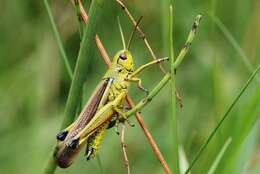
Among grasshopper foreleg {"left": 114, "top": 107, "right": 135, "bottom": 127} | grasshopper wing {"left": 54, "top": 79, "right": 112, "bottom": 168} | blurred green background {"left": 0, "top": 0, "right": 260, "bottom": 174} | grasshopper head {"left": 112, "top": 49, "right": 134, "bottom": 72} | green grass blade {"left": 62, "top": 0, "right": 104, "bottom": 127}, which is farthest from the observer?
blurred green background {"left": 0, "top": 0, "right": 260, "bottom": 174}

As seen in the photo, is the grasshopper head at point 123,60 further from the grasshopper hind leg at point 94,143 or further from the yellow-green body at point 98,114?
the grasshopper hind leg at point 94,143

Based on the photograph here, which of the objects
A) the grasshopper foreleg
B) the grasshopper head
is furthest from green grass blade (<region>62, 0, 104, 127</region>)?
the grasshopper head

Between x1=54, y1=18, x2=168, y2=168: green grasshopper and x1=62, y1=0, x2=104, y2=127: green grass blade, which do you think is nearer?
x1=62, y1=0, x2=104, y2=127: green grass blade

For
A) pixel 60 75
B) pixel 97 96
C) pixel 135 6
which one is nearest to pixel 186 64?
pixel 135 6

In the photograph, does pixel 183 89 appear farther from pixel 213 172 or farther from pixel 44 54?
pixel 213 172

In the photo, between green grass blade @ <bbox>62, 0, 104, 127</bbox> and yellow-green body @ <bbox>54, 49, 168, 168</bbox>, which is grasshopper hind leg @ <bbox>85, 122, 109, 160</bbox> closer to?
yellow-green body @ <bbox>54, 49, 168, 168</bbox>
